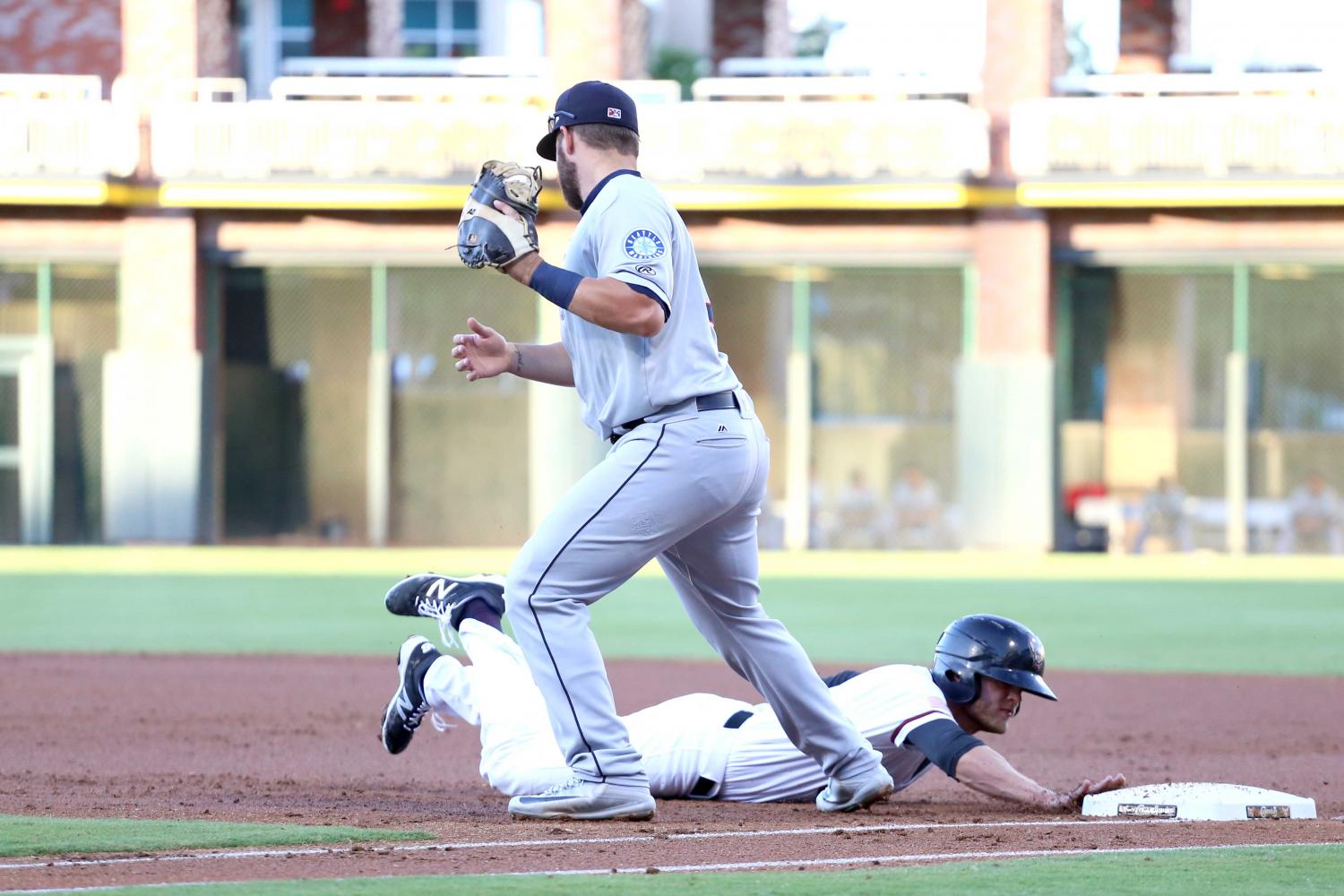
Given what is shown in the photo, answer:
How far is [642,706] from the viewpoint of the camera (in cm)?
902

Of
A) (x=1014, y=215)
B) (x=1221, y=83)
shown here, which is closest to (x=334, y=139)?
(x=1014, y=215)

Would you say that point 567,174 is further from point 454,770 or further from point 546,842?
point 454,770

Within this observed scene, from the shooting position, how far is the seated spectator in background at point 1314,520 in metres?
23.9

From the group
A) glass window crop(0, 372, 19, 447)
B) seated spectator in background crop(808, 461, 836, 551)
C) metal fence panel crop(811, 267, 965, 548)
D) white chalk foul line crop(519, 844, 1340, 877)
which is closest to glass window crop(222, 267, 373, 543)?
glass window crop(0, 372, 19, 447)

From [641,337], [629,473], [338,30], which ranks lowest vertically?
[629,473]

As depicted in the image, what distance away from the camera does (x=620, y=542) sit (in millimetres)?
5145

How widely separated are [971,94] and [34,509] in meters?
13.7

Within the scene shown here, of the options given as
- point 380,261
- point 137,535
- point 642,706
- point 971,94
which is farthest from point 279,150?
point 642,706

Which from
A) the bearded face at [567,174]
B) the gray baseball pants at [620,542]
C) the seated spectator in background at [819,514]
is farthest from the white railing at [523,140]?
the gray baseball pants at [620,542]

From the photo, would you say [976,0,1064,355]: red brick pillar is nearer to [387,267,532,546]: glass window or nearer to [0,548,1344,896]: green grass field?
[0,548,1344,896]: green grass field

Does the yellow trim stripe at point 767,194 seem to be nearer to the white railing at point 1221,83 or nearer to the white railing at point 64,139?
the white railing at point 64,139

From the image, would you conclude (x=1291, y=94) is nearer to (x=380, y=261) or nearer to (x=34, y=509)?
(x=380, y=261)

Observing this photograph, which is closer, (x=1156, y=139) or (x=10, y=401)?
(x=1156, y=139)

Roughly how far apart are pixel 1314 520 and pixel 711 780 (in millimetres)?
19730
